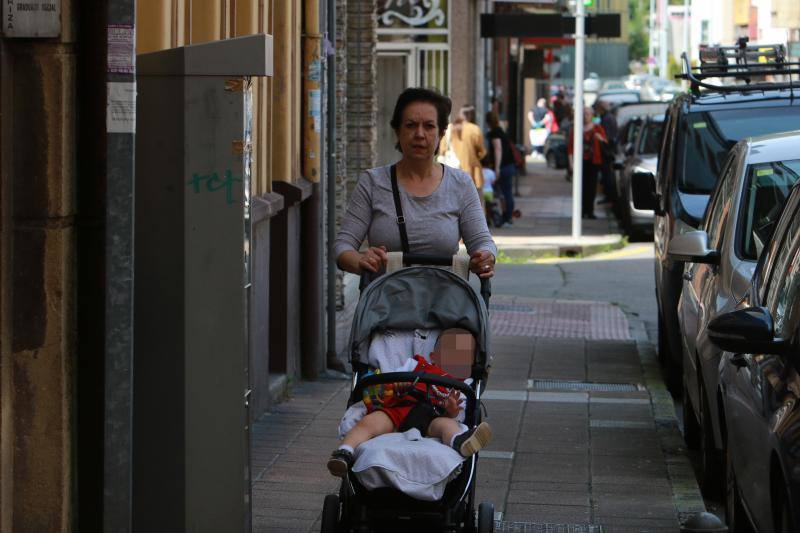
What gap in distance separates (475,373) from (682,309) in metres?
3.66

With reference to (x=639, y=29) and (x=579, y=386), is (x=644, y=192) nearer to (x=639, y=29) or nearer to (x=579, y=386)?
(x=579, y=386)

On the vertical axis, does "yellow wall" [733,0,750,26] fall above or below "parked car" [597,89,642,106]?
above

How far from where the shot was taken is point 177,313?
522 centimetres

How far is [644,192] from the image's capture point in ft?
38.2

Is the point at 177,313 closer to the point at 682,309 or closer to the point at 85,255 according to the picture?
the point at 85,255

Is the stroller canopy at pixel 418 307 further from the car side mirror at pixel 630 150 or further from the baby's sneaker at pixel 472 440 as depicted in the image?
the car side mirror at pixel 630 150

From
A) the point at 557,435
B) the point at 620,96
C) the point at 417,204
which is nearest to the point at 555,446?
the point at 557,435

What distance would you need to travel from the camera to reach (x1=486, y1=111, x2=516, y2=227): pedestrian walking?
24906 millimetres

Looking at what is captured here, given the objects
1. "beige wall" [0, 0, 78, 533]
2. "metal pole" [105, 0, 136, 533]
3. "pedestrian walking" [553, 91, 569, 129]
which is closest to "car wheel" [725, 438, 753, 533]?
"metal pole" [105, 0, 136, 533]

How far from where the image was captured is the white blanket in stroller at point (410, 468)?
16.5 feet

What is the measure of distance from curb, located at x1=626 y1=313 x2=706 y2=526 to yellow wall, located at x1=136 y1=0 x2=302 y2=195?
9.39 feet

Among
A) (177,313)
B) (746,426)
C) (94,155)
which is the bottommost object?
(746,426)

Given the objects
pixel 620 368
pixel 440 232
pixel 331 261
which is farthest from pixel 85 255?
pixel 620 368

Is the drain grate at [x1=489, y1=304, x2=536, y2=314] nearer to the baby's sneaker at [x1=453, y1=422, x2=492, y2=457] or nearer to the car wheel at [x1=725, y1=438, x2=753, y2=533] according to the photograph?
the car wheel at [x1=725, y1=438, x2=753, y2=533]
